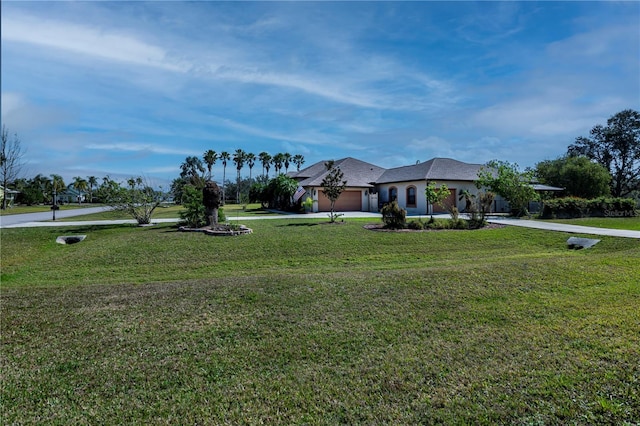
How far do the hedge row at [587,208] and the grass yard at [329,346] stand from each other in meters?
13.7

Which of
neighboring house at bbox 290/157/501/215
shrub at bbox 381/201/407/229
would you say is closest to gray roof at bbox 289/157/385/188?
neighboring house at bbox 290/157/501/215

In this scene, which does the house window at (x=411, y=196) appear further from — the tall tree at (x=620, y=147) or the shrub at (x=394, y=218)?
the tall tree at (x=620, y=147)

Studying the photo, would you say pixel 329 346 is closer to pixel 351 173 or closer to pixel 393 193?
pixel 393 193

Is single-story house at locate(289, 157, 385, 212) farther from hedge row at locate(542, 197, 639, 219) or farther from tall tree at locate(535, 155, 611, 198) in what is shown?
tall tree at locate(535, 155, 611, 198)

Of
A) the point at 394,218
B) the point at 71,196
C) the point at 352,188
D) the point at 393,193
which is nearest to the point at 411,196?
the point at 393,193

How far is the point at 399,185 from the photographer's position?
29.4 m

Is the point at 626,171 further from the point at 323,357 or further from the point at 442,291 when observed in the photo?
the point at 323,357

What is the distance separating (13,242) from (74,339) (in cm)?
1166

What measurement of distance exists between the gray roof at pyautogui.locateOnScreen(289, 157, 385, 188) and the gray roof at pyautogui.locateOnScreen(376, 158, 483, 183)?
1.32m

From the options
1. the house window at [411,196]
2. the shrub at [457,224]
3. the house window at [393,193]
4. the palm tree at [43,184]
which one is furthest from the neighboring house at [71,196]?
the shrub at [457,224]

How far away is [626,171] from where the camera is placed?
4228 cm

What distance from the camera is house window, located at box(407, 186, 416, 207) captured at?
92.6ft

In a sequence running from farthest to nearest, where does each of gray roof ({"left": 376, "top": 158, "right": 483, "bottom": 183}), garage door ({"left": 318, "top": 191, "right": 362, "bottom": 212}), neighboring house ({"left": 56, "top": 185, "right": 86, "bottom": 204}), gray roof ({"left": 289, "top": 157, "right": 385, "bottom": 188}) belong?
neighboring house ({"left": 56, "top": 185, "right": 86, "bottom": 204}), gray roof ({"left": 289, "top": 157, "right": 385, "bottom": 188}), garage door ({"left": 318, "top": 191, "right": 362, "bottom": 212}), gray roof ({"left": 376, "top": 158, "right": 483, "bottom": 183})

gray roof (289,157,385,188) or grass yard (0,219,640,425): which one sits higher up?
gray roof (289,157,385,188)
